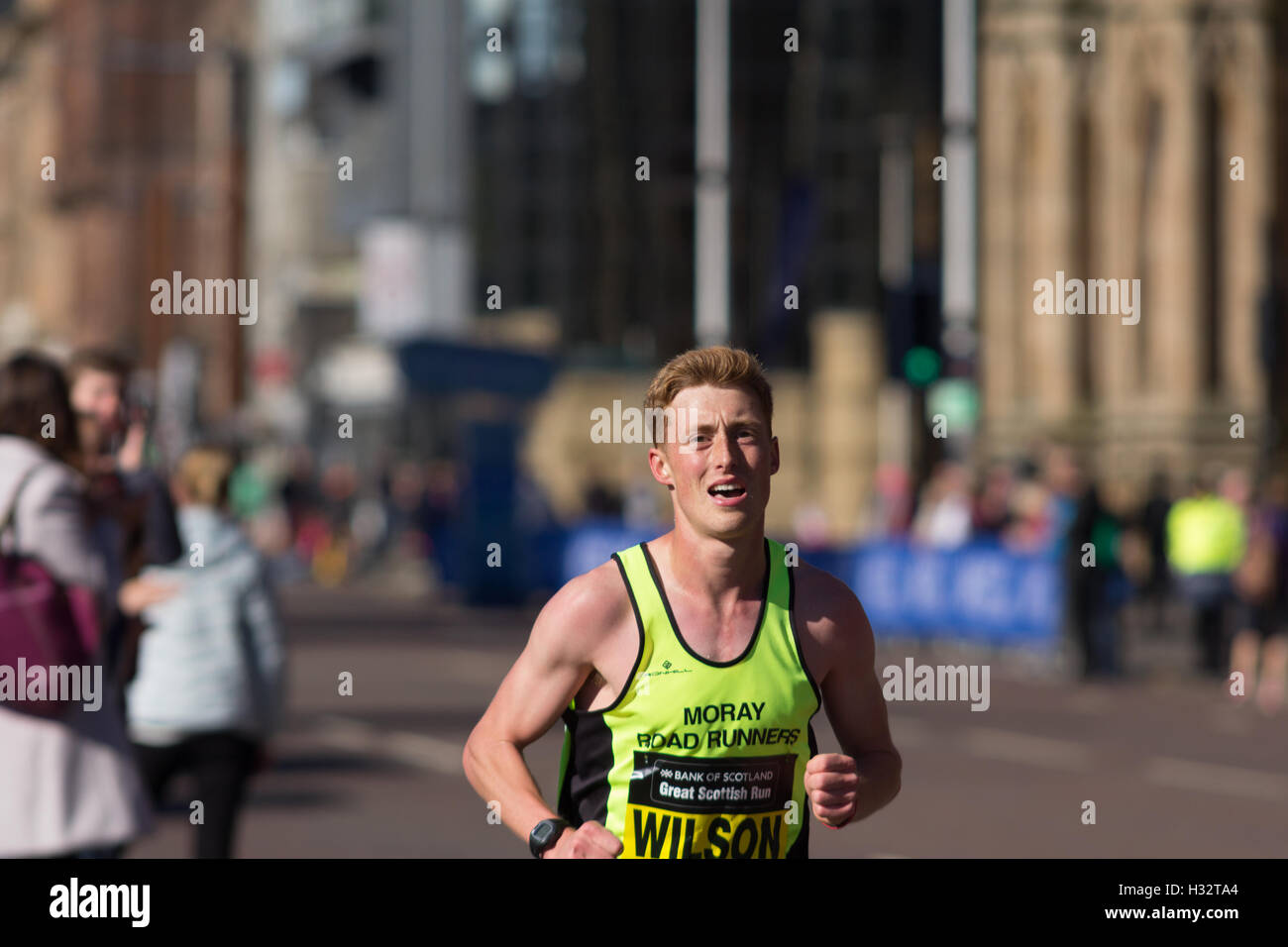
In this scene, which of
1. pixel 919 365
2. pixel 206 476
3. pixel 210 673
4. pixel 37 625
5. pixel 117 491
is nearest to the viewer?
pixel 37 625

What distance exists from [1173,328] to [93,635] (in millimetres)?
36429

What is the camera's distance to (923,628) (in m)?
25.5

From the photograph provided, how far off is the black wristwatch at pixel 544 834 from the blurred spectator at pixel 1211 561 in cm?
1954

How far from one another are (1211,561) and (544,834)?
64.6 feet

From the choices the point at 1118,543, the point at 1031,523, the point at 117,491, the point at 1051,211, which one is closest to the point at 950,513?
the point at 1031,523

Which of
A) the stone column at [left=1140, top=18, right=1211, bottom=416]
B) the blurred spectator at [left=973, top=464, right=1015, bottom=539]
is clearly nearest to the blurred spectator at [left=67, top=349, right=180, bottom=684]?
the blurred spectator at [left=973, top=464, right=1015, bottom=539]

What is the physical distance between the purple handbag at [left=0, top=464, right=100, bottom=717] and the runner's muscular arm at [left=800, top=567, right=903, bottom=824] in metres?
2.29

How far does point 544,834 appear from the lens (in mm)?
3537

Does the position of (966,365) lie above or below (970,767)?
above

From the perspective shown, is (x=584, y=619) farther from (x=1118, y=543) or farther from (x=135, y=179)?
(x=135, y=179)

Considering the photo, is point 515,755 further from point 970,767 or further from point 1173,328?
point 1173,328

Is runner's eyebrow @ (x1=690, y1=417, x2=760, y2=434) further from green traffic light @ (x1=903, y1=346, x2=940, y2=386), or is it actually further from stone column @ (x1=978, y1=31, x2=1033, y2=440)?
stone column @ (x1=978, y1=31, x2=1033, y2=440)

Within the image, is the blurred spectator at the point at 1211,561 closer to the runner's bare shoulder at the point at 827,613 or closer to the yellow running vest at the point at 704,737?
the runner's bare shoulder at the point at 827,613
